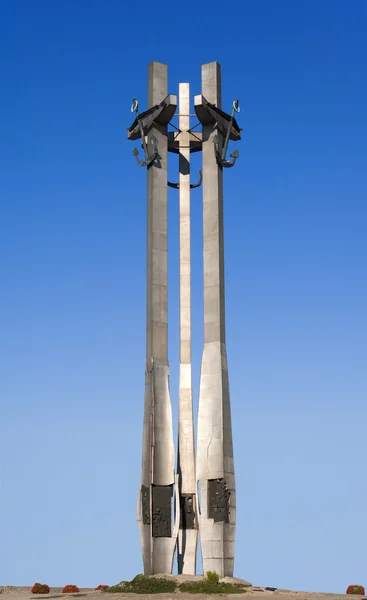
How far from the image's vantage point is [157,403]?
38.6m

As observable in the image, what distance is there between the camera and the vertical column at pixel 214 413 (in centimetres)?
3759

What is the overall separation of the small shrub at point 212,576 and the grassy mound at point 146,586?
4.32 ft

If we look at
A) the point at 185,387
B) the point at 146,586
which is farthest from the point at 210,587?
the point at 185,387

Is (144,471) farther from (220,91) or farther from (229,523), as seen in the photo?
(220,91)

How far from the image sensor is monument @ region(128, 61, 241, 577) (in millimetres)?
37656

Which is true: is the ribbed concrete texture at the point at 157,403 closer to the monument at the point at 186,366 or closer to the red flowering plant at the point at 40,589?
the monument at the point at 186,366

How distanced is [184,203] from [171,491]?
40.9 ft

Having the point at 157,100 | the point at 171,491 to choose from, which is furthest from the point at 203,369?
the point at 157,100

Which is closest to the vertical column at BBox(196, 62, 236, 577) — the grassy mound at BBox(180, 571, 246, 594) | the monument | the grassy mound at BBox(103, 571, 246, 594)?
the monument

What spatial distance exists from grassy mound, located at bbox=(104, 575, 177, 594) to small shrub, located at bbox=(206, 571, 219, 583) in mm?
1318

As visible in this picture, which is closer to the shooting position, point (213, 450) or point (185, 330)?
point (213, 450)

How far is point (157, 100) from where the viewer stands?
4219cm

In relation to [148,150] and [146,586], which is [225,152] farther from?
[146,586]

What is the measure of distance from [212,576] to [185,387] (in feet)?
25.9
